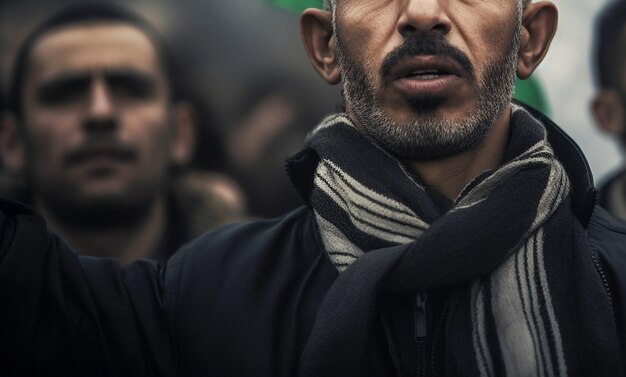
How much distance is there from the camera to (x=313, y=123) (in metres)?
4.37

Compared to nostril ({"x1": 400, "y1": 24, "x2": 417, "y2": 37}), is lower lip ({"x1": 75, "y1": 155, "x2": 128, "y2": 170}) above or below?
below

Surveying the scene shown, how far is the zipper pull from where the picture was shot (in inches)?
92.7

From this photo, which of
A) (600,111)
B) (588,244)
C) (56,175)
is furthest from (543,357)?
(600,111)

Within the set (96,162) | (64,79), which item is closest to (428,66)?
(96,162)

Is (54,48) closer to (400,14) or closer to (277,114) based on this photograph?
(277,114)

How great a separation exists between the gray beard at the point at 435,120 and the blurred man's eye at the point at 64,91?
5.18 feet

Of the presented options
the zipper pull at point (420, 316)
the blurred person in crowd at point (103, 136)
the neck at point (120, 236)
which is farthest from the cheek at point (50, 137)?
the zipper pull at point (420, 316)

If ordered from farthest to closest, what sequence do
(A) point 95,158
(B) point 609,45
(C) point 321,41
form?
(B) point 609,45
(A) point 95,158
(C) point 321,41

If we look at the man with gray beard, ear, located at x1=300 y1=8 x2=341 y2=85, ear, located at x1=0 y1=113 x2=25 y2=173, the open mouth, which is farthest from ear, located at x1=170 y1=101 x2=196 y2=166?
the open mouth

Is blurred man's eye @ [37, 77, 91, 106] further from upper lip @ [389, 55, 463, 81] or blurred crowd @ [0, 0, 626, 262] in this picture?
upper lip @ [389, 55, 463, 81]

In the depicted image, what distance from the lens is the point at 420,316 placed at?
2.37 metres

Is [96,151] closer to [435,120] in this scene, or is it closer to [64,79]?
[64,79]

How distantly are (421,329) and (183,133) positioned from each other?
2.01 meters

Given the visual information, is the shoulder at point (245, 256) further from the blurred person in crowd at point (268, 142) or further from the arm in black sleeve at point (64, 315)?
the blurred person in crowd at point (268, 142)
